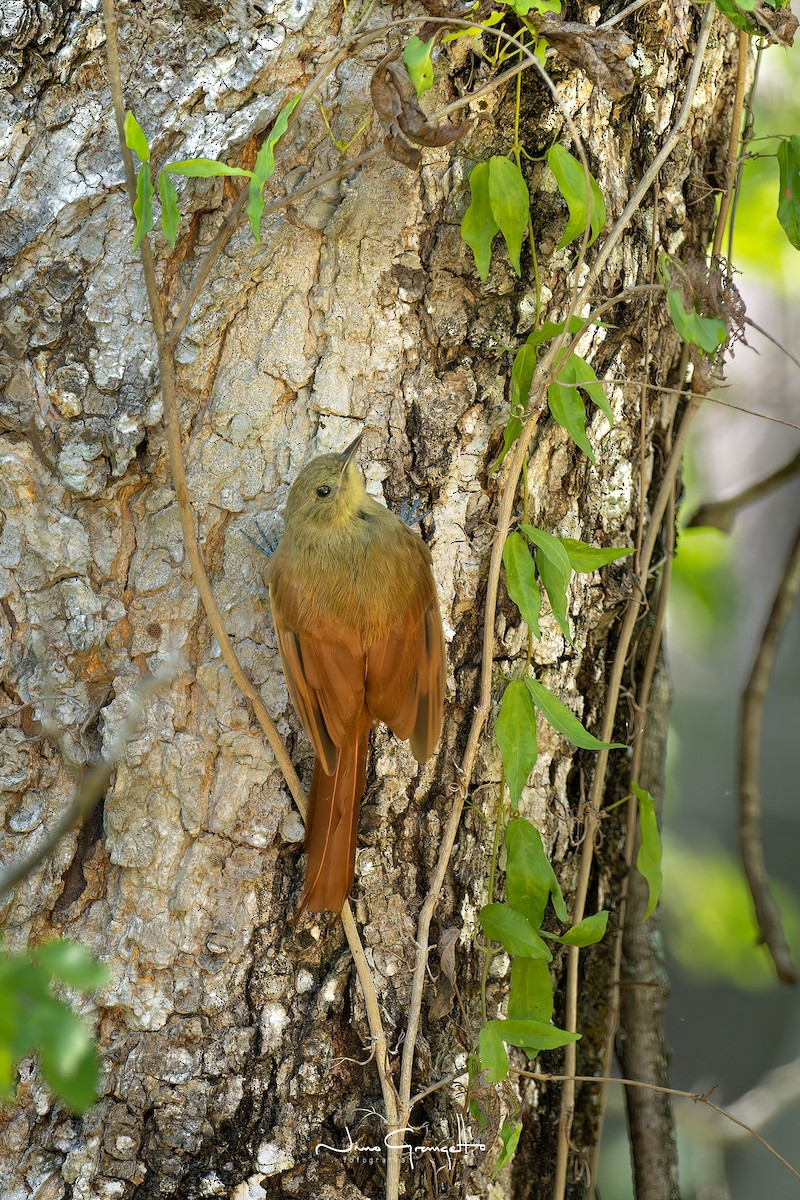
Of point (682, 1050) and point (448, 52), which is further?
point (682, 1050)

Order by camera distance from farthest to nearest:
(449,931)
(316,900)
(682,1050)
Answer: (682,1050) < (449,931) < (316,900)

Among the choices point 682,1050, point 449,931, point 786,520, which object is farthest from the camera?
point 786,520

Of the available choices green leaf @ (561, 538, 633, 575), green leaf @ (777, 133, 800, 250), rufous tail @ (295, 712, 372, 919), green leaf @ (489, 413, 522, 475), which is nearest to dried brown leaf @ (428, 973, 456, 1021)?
rufous tail @ (295, 712, 372, 919)

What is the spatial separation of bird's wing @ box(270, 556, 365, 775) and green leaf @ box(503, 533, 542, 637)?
30 centimetres

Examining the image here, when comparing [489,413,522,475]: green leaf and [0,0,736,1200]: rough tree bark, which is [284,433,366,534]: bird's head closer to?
[0,0,736,1200]: rough tree bark

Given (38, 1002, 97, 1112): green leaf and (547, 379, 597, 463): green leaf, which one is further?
(547, 379, 597, 463): green leaf

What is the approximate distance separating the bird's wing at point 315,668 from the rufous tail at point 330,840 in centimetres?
4

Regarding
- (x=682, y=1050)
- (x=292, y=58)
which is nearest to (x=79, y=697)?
(x=292, y=58)

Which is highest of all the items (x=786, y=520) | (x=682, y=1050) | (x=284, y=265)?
(x=786, y=520)

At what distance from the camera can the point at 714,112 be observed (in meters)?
2.23

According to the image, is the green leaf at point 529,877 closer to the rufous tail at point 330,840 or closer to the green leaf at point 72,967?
the rufous tail at point 330,840

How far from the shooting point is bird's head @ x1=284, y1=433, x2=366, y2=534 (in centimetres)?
189

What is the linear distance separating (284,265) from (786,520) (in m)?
2.63

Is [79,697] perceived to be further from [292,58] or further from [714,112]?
[714,112]
